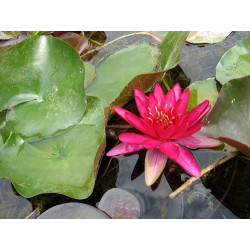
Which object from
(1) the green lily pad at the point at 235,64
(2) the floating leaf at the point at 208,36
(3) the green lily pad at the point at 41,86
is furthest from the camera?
(2) the floating leaf at the point at 208,36

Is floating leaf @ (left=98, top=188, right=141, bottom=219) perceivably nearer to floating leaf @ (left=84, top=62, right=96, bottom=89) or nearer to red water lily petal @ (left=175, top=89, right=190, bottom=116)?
red water lily petal @ (left=175, top=89, right=190, bottom=116)

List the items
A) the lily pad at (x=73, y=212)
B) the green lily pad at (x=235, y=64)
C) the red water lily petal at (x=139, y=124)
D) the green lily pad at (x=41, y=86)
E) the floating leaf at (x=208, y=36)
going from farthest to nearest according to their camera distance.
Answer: the floating leaf at (x=208, y=36)
the green lily pad at (x=235, y=64)
the green lily pad at (x=41, y=86)
the red water lily petal at (x=139, y=124)
the lily pad at (x=73, y=212)

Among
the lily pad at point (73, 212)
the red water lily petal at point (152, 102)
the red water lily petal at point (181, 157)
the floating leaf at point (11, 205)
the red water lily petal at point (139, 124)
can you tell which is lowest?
the floating leaf at point (11, 205)

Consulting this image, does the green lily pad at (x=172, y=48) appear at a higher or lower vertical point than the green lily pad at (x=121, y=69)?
higher

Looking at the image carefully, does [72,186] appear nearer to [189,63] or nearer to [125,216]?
[125,216]

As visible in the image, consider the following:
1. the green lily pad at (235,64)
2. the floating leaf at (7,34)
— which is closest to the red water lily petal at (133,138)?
the green lily pad at (235,64)

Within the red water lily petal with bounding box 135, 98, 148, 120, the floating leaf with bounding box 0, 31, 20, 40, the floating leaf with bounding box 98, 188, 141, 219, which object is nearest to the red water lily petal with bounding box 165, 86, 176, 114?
the red water lily petal with bounding box 135, 98, 148, 120

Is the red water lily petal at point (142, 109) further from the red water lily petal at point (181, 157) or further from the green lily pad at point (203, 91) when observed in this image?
the green lily pad at point (203, 91)
